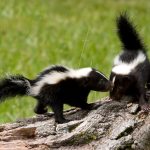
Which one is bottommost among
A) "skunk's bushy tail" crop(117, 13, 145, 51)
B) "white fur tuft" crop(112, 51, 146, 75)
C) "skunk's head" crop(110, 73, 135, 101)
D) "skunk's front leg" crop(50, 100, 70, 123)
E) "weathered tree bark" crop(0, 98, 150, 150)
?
"weathered tree bark" crop(0, 98, 150, 150)

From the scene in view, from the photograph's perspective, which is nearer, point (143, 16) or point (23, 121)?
point (23, 121)

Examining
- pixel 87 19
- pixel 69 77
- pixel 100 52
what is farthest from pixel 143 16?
pixel 69 77

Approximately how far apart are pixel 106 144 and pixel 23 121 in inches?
34.2

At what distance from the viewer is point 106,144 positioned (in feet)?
19.5

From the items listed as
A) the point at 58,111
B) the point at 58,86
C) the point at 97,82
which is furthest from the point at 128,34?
the point at 58,111

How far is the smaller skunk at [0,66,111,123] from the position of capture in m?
6.57

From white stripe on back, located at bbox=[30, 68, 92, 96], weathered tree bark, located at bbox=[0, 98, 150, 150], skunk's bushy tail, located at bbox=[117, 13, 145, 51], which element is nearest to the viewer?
weathered tree bark, located at bbox=[0, 98, 150, 150]

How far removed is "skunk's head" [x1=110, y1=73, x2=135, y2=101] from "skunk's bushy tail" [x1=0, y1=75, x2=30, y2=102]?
0.79 m

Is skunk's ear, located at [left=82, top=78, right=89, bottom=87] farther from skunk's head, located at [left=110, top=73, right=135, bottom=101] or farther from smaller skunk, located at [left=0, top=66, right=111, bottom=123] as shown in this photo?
skunk's head, located at [left=110, top=73, right=135, bottom=101]

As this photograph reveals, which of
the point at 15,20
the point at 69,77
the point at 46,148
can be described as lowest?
the point at 46,148

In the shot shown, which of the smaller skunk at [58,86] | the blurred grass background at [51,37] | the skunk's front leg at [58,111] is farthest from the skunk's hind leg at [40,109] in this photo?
the blurred grass background at [51,37]

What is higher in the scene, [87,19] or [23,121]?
[87,19]

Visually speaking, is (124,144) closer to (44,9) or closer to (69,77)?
(69,77)

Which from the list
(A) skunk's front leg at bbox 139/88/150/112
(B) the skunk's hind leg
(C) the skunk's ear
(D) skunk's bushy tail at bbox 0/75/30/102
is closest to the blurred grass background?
(B) the skunk's hind leg
